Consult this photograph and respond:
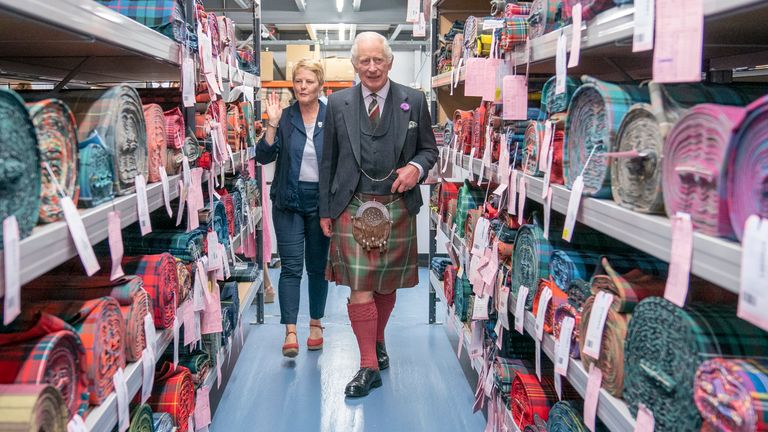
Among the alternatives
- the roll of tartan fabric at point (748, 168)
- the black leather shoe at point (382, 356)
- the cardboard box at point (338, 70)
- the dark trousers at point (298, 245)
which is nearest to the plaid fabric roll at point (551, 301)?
the roll of tartan fabric at point (748, 168)

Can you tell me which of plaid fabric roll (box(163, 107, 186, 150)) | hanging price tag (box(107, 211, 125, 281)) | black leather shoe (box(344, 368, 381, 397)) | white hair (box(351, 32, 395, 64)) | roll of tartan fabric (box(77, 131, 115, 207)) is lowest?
black leather shoe (box(344, 368, 381, 397))

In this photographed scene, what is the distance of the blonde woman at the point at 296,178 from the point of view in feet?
12.2

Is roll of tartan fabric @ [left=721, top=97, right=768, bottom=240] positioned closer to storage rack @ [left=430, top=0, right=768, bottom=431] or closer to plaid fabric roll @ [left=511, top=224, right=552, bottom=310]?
storage rack @ [left=430, top=0, right=768, bottom=431]

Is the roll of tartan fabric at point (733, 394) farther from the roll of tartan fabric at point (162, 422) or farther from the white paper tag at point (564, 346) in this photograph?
the roll of tartan fabric at point (162, 422)

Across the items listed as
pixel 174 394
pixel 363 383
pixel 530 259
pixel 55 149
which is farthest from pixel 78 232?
pixel 363 383

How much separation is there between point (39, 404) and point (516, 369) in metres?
1.77

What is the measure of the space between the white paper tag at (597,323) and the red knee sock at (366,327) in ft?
6.45

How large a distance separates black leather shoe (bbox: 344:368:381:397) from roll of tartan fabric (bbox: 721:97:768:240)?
2.60m

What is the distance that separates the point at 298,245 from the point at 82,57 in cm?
195

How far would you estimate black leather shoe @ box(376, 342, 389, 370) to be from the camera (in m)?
3.77

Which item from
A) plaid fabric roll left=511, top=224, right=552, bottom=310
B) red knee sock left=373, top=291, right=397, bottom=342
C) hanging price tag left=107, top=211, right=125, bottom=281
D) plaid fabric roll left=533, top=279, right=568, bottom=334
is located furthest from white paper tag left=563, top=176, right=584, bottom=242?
red knee sock left=373, top=291, right=397, bottom=342

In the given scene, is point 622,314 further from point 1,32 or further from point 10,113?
point 1,32

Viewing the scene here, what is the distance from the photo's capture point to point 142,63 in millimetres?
2350

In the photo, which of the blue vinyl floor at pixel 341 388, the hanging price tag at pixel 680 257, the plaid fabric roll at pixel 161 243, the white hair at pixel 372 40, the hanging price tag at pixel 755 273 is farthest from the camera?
the white hair at pixel 372 40
